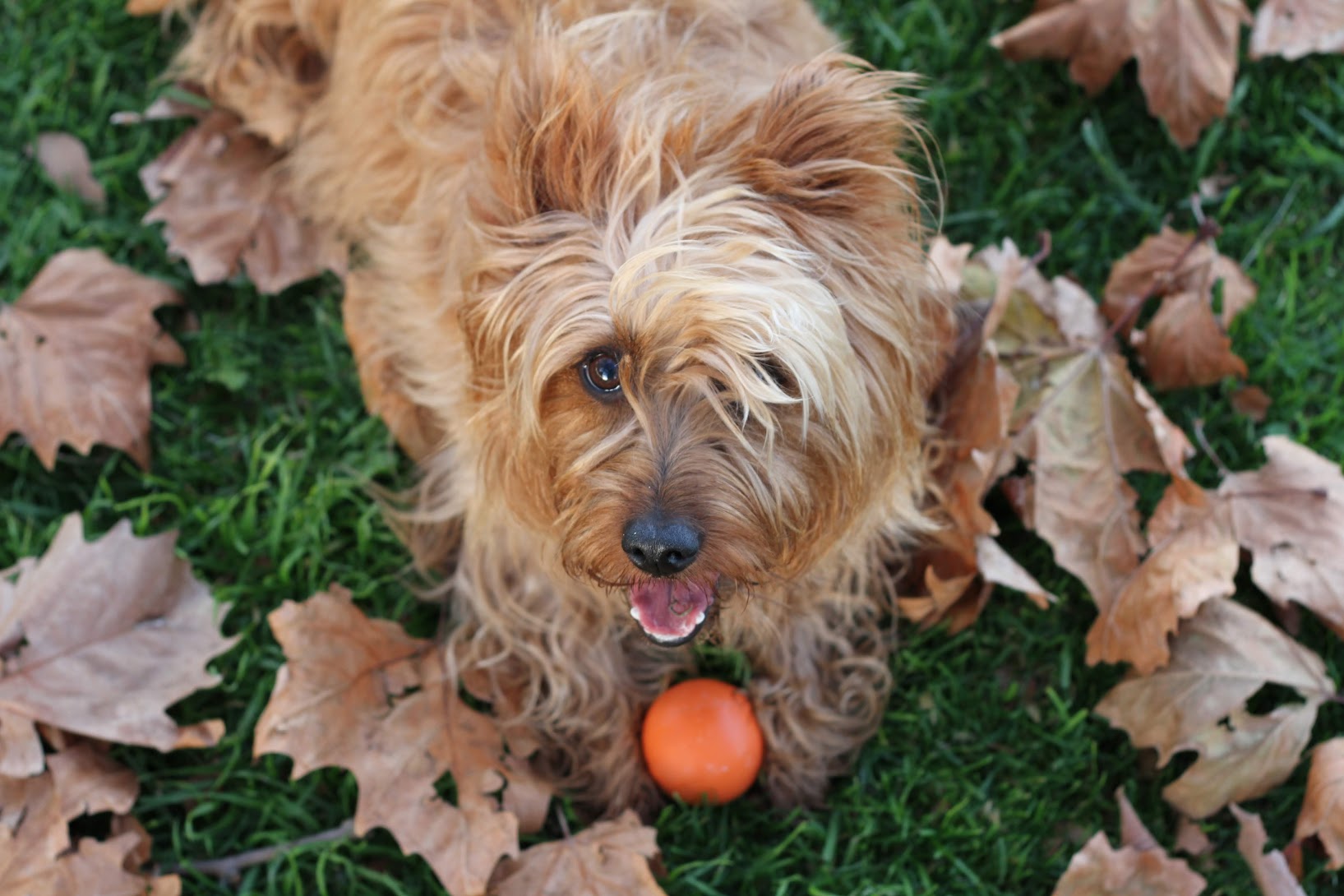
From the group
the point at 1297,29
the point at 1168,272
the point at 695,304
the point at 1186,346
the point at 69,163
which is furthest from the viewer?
the point at 69,163

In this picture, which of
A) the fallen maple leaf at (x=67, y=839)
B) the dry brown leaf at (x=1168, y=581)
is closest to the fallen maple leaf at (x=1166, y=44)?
the dry brown leaf at (x=1168, y=581)

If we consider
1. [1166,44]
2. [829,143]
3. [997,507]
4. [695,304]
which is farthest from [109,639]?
[1166,44]

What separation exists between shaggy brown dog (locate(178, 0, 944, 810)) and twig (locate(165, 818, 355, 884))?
526 mm

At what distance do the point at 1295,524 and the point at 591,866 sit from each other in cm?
196

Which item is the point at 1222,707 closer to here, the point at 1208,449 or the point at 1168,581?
the point at 1168,581

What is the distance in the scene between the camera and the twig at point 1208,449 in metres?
3.48

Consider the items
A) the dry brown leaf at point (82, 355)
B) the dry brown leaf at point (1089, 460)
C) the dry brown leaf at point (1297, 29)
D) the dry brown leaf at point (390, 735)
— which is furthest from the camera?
the dry brown leaf at point (1297, 29)

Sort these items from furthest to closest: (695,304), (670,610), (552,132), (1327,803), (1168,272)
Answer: (1168,272), (1327,803), (670,610), (552,132), (695,304)

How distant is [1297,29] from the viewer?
3.95m

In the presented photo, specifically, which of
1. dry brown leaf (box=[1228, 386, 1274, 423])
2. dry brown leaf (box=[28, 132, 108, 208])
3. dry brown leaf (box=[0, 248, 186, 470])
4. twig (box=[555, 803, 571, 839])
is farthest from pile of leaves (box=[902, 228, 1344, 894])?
dry brown leaf (box=[28, 132, 108, 208])

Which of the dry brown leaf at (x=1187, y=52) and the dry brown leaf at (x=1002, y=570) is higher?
the dry brown leaf at (x=1187, y=52)

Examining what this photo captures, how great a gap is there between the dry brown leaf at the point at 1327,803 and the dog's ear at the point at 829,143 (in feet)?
5.61

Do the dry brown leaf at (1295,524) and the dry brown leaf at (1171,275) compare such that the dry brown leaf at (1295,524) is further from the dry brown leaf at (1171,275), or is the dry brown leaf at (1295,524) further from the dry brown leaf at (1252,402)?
the dry brown leaf at (1171,275)

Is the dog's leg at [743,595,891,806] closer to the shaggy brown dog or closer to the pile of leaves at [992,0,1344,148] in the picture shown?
the shaggy brown dog
